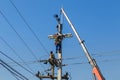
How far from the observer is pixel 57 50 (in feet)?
88.7

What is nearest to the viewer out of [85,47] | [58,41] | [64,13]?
[85,47]

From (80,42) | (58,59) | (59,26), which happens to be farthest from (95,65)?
(59,26)

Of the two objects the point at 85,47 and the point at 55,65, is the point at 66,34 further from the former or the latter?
the point at 85,47

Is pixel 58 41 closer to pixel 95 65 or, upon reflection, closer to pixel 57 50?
pixel 57 50

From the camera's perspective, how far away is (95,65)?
20.4 metres

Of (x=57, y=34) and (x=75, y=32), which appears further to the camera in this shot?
(x=57, y=34)

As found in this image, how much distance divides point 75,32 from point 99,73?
4.44m

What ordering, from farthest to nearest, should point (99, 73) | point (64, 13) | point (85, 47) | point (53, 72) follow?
point (53, 72) < point (64, 13) < point (85, 47) < point (99, 73)

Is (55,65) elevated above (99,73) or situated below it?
above

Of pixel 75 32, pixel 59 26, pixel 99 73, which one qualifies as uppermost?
pixel 59 26

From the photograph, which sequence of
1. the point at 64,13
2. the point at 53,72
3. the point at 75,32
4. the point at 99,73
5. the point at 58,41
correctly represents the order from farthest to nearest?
the point at 53,72, the point at 58,41, the point at 64,13, the point at 75,32, the point at 99,73

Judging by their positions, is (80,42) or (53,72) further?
(53,72)

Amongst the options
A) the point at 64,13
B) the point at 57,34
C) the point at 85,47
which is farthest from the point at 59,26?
the point at 85,47

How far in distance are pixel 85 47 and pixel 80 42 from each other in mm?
661
